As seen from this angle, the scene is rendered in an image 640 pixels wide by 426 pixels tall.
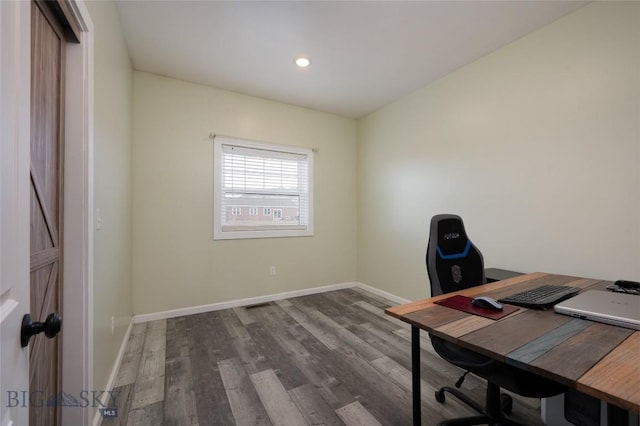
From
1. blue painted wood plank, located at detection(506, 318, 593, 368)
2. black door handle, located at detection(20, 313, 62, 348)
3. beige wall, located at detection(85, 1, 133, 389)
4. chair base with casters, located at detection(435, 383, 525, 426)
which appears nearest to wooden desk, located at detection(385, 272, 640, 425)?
blue painted wood plank, located at detection(506, 318, 593, 368)

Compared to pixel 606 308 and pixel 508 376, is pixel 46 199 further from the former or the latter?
pixel 606 308

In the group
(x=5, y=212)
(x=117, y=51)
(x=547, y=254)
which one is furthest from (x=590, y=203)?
(x=117, y=51)

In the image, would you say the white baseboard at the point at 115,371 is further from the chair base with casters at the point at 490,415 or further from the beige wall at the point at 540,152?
the beige wall at the point at 540,152

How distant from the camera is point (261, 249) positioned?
3543 millimetres

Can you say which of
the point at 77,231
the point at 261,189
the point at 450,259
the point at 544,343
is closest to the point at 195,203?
the point at 261,189

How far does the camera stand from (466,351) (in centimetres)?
127

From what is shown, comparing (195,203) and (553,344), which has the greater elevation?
(195,203)

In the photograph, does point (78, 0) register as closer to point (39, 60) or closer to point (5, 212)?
point (39, 60)

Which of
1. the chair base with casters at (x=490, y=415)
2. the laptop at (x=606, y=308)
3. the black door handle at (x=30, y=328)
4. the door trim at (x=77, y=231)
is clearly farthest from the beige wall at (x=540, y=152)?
the door trim at (x=77, y=231)

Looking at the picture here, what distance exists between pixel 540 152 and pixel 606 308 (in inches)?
62.1

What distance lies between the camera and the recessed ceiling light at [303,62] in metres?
2.62

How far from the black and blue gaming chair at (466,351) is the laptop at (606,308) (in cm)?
33

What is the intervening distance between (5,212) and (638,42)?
314 centimetres

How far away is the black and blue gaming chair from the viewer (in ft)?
3.60
